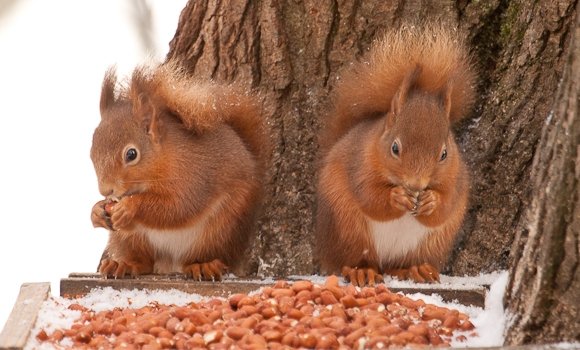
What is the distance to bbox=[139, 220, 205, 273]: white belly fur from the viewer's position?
9.81 ft

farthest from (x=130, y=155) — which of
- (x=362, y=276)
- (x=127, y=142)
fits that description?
(x=362, y=276)

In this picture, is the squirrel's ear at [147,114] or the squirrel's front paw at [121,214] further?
the squirrel's ear at [147,114]

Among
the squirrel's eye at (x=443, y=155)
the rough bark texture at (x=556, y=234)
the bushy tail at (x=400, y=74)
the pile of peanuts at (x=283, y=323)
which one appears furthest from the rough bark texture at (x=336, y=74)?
the rough bark texture at (x=556, y=234)

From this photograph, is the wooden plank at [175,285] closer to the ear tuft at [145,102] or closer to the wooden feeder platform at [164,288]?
the wooden feeder platform at [164,288]

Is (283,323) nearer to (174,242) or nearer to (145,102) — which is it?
(174,242)

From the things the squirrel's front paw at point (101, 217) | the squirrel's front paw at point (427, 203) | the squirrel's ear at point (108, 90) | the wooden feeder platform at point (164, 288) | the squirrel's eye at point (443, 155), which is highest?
the squirrel's ear at point (108, 90)

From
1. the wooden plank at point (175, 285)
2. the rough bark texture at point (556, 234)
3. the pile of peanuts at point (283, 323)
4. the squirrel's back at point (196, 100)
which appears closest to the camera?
the rough bark texture at point (556, 234)

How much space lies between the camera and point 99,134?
115 inches

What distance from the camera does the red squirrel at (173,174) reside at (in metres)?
2.89

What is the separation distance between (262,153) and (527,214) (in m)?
1.35

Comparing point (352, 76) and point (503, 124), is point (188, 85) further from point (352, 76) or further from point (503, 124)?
point (503, 124)

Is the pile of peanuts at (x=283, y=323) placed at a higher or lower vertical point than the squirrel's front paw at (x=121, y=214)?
lower

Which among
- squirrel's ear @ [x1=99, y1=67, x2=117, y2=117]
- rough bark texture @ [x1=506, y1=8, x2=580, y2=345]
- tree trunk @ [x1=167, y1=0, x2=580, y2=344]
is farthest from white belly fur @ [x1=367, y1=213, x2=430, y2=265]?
rough bark texture @ [x1=506, y1=8, x2=580, y2=345]

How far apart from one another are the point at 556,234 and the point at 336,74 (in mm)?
1556
